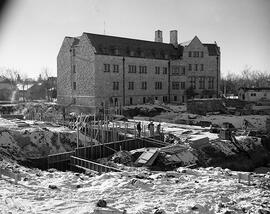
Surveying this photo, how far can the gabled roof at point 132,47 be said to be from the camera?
47.2 m

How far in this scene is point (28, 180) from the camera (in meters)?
15.8

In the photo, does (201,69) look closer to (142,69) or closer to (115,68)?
(142,69)

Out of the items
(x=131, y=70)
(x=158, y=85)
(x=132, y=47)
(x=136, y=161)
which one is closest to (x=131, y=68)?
(x=131, y=70)

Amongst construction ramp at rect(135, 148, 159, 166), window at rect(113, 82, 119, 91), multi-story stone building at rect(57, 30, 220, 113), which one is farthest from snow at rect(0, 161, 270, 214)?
window at rect(113, 82, 119, 91)

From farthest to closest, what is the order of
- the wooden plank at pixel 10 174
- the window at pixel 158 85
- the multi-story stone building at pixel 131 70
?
1. the window at pixel 158 85
2. the multi-story stone building at pixel 131 70
3. the wooden plank at pixel 10 174

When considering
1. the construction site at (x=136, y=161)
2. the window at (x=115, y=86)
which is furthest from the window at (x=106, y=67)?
the construction site at (x=136, y=161)

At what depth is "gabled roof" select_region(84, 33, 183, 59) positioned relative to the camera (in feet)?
155

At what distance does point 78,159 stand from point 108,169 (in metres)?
3.74

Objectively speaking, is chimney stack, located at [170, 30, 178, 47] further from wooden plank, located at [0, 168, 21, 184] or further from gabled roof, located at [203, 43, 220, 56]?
wooden plank, located at [0, 168, 21, 184]

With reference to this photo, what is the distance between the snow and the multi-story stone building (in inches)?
1235

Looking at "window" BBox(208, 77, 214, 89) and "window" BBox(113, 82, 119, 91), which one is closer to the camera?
"window" BBox(113, 82, 119, 91)

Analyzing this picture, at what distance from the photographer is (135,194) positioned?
13.1 meters

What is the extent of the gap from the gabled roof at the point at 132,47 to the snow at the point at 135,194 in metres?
32.5

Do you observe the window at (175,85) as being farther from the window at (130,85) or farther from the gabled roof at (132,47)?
the window at (130,85)
